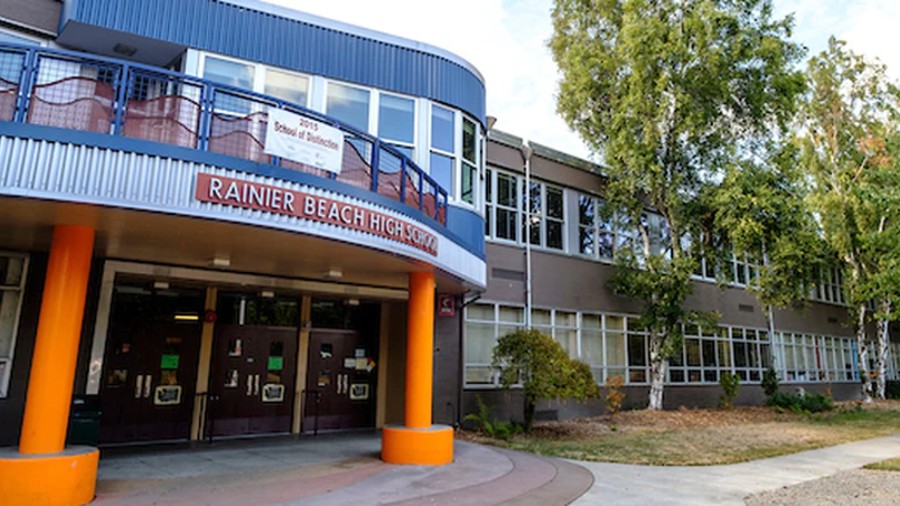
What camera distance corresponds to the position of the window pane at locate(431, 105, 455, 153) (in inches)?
504

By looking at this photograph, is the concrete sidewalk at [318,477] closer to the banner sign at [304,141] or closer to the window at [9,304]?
the window at [9,304]

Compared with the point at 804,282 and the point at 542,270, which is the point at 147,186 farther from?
the point at 804,282

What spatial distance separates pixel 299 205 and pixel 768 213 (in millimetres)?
15090

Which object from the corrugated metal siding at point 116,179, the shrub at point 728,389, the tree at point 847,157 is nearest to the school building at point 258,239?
the corrugated metal siding at point 116,179

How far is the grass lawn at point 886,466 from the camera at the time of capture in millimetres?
10471

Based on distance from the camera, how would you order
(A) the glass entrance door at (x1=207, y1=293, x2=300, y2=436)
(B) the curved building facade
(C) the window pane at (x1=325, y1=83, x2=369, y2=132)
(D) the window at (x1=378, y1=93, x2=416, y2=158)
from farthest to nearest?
(A) the glass entrance door at (x1=207, y1=293, x2=300, y2=436) → (D) the window at (x1=378, y1=93, x2=416, y2=158) → (C) the window pane at (x1=325, y1=83, x2=369, y2=132) → (B) the curved building facade

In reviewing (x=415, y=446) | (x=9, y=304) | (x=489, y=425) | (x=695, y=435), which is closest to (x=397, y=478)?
(x=415, y=446)

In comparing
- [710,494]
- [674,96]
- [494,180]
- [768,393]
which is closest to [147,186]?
[710,494]

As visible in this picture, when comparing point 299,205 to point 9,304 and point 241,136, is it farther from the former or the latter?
point 9,304

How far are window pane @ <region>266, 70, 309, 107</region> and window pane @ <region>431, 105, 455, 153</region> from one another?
2.68m

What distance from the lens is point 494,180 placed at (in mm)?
17109

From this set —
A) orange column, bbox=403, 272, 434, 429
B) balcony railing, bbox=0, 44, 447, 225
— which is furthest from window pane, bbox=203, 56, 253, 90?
orange column, bbox=403, 272, 434, 429

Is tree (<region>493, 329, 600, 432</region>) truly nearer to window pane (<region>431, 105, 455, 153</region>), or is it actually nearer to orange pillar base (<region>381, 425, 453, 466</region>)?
orange pillar base (<region>381, 425, 453, 466</region>)

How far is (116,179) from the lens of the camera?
21.7 ft
